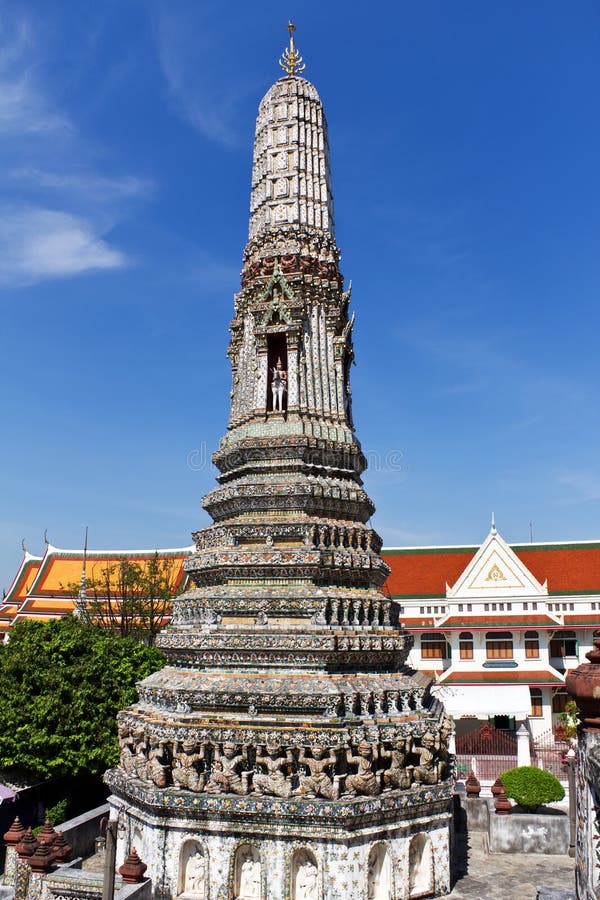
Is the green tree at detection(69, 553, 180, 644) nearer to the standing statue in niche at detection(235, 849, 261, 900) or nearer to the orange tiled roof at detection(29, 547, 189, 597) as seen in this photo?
the orange tiled roof at detection(29, 547, 189, 597)

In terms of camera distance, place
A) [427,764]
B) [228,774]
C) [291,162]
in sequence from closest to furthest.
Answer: [228,774], [427,764], [291,162]

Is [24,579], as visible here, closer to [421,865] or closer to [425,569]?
[425,569]

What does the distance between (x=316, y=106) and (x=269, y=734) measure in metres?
17.2

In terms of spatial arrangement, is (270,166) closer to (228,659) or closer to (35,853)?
(228,659)

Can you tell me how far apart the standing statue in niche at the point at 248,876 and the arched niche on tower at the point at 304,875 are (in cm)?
67

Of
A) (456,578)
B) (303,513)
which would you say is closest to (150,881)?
(303,513)

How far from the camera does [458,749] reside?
3083 cm

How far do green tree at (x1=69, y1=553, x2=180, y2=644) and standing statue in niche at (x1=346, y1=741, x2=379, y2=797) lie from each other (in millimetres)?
24504

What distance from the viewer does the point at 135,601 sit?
38906mm

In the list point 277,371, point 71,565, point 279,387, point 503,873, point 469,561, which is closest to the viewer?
point 503,873

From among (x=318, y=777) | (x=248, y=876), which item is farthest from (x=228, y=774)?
(x=248, y=876)

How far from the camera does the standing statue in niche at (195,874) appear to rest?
14.1 metres

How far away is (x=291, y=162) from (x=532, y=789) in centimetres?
1778

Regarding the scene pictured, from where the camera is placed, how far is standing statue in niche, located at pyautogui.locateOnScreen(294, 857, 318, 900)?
13562mm
